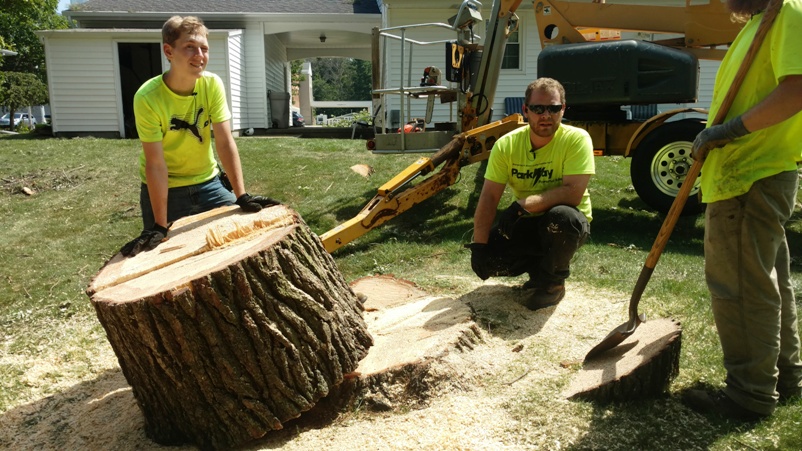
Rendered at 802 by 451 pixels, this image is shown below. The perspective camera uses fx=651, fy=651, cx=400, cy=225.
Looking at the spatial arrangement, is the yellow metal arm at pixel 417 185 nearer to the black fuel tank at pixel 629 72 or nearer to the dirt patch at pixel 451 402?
the black fuel tank at pixel 629 72

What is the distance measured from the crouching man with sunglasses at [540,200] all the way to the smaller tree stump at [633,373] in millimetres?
813

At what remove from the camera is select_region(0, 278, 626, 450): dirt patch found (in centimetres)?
271

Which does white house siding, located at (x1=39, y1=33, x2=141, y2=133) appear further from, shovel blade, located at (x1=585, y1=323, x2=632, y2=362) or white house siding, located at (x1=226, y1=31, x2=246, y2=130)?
shovel blade, located at (x1=585, y1=323, x2=632, y2=362)

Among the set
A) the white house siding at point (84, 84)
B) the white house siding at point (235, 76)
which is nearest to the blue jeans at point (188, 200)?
the white house siding at point (235, 76)

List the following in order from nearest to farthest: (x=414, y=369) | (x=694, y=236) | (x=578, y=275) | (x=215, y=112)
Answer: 1. (x=414, y=369)
2. (x=215, y=112)
3. (x=578, y=275)
4. (x=694, y=236)

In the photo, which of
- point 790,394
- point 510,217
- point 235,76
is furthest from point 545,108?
point 235,76

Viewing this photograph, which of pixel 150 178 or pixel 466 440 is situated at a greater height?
pixel 150 178

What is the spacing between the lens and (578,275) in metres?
4.73

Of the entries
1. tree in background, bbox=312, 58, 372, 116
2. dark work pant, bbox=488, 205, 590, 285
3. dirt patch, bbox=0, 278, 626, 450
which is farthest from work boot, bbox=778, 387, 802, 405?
tree in background, bbox=312, 58, 372, 116

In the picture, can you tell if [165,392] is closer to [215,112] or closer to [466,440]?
[466,440]

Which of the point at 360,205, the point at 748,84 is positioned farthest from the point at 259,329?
the point at 360,205

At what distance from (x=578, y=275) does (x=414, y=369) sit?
216 cm

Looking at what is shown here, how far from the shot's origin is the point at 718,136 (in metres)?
2.45

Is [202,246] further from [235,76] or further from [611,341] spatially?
[235,76]
